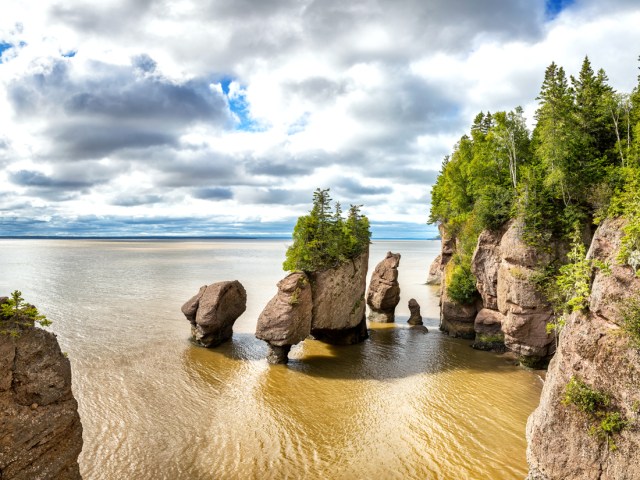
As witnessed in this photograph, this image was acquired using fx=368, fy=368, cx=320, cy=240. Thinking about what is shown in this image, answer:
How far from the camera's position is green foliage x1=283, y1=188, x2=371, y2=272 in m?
33.8

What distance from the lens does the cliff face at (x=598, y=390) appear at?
12.5 meters

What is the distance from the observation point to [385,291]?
44.3m

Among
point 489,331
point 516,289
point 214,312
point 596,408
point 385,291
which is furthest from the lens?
point 385,291

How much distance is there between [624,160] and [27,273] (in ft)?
337

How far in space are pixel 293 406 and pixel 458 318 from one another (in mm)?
22206

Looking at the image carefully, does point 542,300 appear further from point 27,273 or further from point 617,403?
point 27,273

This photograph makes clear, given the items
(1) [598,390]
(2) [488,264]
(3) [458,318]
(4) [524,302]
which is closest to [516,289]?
(4) [524,302]

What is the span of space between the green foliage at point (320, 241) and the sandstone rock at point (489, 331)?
13.4m

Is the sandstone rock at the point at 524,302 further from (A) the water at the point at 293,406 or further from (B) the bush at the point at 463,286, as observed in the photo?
(B) the bush at the point at 463,286

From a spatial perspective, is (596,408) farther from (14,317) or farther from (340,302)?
(340,302)

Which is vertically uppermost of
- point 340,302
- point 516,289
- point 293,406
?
point 516,289

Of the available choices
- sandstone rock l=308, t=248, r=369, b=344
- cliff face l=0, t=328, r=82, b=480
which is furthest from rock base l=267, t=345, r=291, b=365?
cliff face l=0, t=328, r=82, b=480

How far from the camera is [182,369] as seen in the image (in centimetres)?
2955

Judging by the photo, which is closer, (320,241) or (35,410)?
(35,410)
